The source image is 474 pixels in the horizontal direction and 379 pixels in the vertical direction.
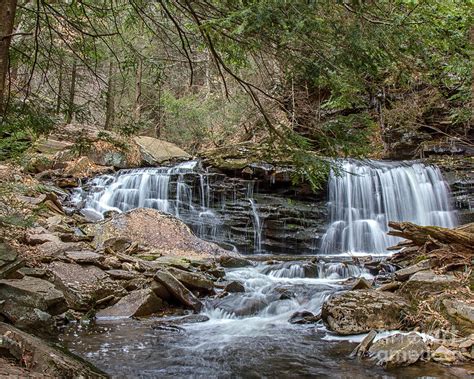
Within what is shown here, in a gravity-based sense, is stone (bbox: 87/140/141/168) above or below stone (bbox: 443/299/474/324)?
above

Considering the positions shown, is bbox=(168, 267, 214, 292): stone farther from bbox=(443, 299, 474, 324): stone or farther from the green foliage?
bbox=(443, 299, 474, 324): stone

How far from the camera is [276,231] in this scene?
1402cm

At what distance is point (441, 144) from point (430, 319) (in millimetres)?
12194

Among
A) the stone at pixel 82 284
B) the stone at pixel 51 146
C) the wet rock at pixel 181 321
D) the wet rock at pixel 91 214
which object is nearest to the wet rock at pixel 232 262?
the wet rock at pixel 181 321

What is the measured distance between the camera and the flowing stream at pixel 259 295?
496cm

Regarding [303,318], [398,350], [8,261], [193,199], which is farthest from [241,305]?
[193,199]

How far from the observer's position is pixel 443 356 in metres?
4.81

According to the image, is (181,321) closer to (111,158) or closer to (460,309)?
(460,309)

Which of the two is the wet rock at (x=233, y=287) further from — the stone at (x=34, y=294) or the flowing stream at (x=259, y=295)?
the stone at (x=34, y=294)

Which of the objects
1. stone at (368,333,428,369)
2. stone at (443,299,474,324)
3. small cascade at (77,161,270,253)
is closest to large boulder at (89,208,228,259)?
small cascade at (77,161,270,253)

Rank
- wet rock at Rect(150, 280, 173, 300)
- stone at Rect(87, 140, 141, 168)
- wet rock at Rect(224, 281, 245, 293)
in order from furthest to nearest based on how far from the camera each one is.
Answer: stone at Rect(87, 140, 141, 168)
wet rock at Rect(224, 281, 245, 293)
wet rock at Rect(150, 280, 173, 300)

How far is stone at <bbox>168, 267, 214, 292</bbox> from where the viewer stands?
7746 millimetres

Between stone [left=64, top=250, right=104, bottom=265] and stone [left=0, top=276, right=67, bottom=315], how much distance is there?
119 centimetres

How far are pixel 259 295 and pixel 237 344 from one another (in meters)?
2.09
